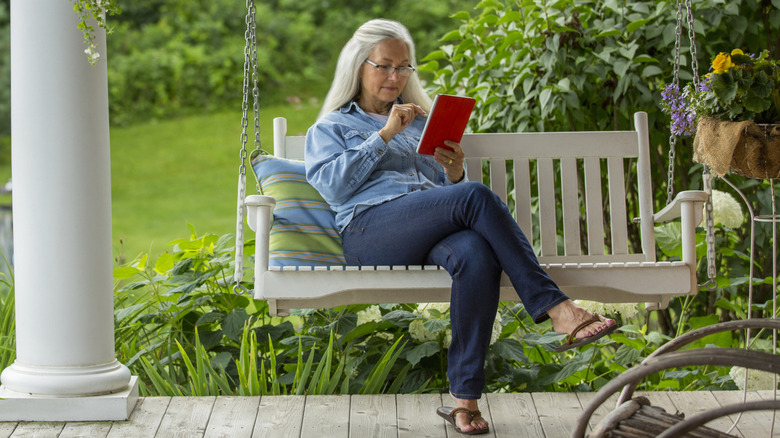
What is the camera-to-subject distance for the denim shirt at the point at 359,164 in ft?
7.57

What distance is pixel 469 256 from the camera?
6.90ft

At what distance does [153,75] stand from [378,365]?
641 centimetres

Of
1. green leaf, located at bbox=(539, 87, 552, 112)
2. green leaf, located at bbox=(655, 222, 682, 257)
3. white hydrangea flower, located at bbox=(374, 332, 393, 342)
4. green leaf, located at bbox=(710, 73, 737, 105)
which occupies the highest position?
green leaf, located at bbox=(710, 73, 737, 105)

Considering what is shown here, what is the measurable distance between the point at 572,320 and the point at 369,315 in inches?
36.2

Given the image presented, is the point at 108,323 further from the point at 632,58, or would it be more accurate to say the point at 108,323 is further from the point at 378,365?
the point at 632,58

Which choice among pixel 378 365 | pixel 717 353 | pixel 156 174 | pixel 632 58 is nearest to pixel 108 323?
pixel 378 365

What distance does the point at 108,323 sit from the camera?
243cm

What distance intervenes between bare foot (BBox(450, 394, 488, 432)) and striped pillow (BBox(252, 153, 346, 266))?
0.49 m

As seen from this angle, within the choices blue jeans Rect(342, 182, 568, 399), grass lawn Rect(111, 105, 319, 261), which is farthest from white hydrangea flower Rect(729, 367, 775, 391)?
grass lawn Rect(111, 105, 319, 261)

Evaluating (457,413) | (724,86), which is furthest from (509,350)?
(724,86)

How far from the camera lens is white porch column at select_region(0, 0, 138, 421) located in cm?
231

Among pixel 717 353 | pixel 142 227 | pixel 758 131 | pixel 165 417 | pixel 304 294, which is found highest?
pixel 758 131

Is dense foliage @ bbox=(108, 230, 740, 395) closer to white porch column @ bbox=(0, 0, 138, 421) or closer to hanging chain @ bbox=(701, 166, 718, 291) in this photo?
white porch column @ bbox=(0, 0, 138, 421)

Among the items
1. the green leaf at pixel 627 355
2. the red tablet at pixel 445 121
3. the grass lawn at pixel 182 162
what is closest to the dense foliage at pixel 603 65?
the green leaf at pixel 627 355
